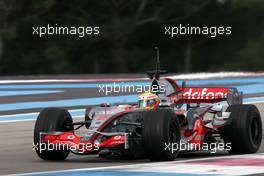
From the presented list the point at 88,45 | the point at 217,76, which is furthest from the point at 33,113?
the point at 88,45

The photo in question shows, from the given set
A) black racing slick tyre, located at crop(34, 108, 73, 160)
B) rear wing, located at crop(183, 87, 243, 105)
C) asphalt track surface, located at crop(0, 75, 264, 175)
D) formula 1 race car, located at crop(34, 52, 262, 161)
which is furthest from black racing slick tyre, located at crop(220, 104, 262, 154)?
black racing slick tyre, located at crop(34, 108, 73, 160)

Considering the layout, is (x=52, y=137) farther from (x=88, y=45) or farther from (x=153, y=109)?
(x=88, y=45)

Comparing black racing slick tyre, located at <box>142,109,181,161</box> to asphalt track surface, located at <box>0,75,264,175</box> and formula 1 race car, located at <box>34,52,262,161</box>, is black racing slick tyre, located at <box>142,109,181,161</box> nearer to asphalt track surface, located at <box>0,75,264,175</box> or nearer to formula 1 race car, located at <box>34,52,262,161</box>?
formula 1 race car, located at <box>34,52,262,161</box>

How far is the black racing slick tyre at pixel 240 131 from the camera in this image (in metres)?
12.3

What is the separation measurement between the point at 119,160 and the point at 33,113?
8.33 meters

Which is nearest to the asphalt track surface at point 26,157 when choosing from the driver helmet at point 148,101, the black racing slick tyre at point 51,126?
the black racing slick tyre at point 51,126

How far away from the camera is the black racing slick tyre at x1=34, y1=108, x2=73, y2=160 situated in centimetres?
1133

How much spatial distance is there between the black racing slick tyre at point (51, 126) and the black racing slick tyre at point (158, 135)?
52.0 inches

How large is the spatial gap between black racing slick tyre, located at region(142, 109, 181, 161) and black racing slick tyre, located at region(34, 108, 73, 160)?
4.34ft

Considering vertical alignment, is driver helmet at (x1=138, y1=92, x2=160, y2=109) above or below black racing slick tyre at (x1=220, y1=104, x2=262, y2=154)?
above

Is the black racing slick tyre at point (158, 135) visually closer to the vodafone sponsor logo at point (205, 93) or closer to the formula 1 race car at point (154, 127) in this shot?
the formula 1 race car at point (154, 127)

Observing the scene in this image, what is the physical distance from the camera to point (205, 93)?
1306 centimetres

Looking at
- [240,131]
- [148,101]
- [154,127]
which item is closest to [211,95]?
[240,131]

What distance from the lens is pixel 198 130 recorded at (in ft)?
39.6
